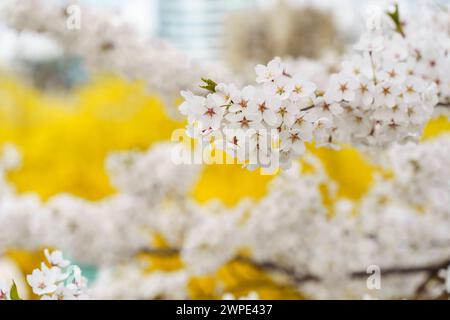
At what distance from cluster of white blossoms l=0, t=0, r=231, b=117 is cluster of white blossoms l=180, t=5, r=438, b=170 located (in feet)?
2.36

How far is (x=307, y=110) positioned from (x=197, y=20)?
767 centimetres

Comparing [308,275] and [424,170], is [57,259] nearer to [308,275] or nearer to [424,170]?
[424,170]

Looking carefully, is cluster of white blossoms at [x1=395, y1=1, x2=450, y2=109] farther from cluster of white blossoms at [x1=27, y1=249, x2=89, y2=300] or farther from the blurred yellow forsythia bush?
the blurred yellow forsythia bush

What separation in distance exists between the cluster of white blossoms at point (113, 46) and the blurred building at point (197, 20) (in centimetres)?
596

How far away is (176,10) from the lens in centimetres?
839

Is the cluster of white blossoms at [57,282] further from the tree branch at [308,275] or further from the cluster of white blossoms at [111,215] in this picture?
the cluster of white blossoms at [111,215]

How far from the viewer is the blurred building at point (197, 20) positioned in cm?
785

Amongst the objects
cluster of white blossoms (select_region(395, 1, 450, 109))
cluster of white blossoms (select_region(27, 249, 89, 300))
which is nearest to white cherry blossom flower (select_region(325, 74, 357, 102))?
cluster of white blossoms (select_region(395, 1, 450, 109))

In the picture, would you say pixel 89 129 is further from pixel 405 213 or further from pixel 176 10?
pixel 405 213

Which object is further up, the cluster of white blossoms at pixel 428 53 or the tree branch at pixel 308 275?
the cluster of white blossoms at pixel 428 53

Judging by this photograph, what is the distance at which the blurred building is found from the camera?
7.85 m

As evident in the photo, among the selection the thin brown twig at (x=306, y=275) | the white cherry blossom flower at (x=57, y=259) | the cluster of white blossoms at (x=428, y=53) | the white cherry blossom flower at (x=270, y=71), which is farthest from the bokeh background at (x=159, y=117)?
the white cherry blossom flower at (x=270, y=71)

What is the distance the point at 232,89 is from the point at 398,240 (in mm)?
1377

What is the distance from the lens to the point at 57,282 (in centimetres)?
97
